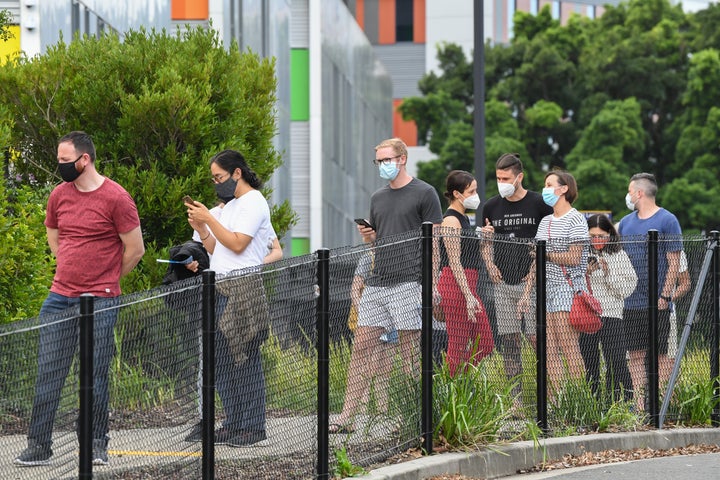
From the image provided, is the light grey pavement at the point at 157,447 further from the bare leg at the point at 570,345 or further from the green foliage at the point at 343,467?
the bare leg at the point at 570,345

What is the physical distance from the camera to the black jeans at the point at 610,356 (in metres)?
11.0

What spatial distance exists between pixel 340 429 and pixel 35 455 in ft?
7.52

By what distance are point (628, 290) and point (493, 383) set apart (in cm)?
201

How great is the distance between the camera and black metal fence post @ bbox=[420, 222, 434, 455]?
9266mm

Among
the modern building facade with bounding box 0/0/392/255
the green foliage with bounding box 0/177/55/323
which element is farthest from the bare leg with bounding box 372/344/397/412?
the modern building facade with bounding box 0/0/392/255

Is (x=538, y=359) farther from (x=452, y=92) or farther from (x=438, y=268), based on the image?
(x=452, y=92)

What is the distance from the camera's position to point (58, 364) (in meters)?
6.74

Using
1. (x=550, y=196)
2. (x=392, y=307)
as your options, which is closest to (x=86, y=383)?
(x=392, y=307)

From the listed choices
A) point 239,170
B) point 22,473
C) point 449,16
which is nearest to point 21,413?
point 22,473

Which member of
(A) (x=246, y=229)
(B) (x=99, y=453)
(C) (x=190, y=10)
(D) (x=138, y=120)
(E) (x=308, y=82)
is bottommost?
(B) (x=99, y=453)

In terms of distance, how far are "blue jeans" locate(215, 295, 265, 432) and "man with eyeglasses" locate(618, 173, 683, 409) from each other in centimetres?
408

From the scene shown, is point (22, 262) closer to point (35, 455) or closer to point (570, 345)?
point (570, 345)

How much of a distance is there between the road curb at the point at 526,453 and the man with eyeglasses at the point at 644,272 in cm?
40

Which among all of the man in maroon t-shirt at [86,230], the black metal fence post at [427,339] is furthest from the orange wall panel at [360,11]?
the man in maroon t-shirt at [86,230]
